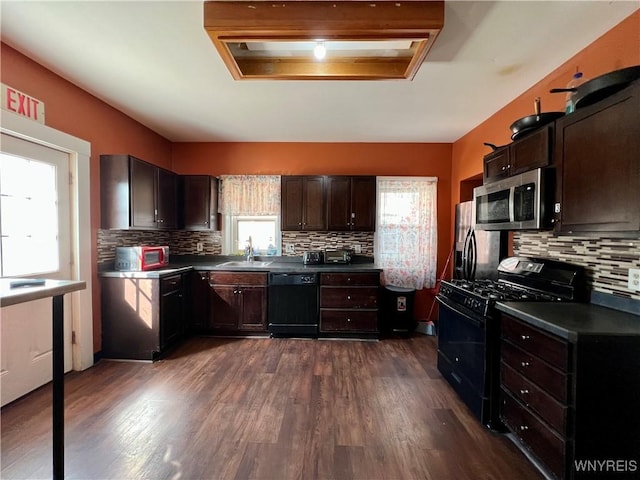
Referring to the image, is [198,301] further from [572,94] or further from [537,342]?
[572,94]

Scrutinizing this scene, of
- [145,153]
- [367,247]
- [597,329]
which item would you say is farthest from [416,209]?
[145,153]

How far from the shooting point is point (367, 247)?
3.93 meters

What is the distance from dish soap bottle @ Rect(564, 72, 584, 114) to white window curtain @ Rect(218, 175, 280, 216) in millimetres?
3004

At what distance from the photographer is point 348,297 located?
3352 mm

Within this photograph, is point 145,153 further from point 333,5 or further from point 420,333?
point 420,333

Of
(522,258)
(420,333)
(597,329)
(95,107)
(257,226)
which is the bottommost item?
(420,333)

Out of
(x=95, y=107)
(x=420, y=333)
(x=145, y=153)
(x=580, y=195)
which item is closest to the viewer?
(x=580, y=195)

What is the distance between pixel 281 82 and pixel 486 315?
2321mm

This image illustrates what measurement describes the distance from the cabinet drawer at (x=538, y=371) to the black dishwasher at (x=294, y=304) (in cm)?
203

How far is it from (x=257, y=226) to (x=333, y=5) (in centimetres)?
Answer: 286

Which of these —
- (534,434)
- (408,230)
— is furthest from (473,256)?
(534,434)

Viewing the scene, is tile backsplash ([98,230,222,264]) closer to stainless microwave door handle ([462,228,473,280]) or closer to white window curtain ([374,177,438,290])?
white window curtain ([374,177,438,290])

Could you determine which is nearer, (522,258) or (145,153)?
(522,258)

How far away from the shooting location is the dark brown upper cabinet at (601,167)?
1278 mm
